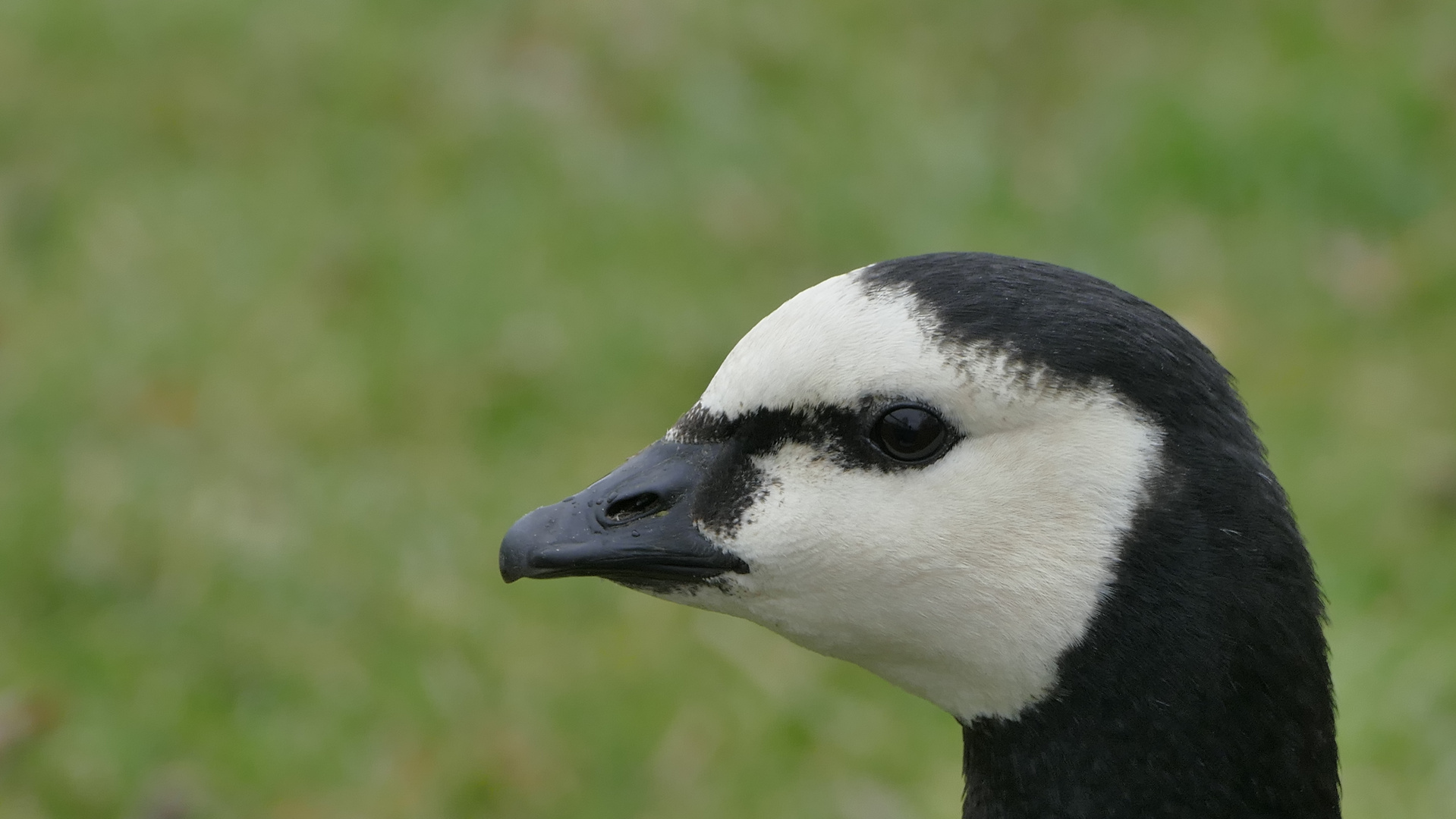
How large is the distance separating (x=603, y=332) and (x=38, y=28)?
2.46 m

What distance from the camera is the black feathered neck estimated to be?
1.86 metres

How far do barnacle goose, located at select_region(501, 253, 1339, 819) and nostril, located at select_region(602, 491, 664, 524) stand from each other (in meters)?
0.03

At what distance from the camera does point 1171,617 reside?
6.12 ft

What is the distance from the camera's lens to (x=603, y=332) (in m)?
4.77

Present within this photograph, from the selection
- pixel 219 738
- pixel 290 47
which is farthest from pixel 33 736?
pixel 290 47

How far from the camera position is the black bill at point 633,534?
2.04 m

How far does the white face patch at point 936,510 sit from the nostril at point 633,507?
11 centimetres

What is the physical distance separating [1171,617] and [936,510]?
30 centimetres

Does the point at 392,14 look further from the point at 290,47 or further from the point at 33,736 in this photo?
the point at 33,736

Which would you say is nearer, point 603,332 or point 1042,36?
point 603,332

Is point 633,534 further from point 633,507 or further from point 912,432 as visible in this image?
point 912,432

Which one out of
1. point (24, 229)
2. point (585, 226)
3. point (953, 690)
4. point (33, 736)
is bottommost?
point (33, 736)

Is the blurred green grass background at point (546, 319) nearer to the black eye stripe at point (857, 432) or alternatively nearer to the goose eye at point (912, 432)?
the black eye stripe at point (857, 432)

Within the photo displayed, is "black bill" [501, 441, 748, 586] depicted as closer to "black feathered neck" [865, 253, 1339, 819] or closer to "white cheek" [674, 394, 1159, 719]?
"white cheek" [674, 394, 1159, 719]
